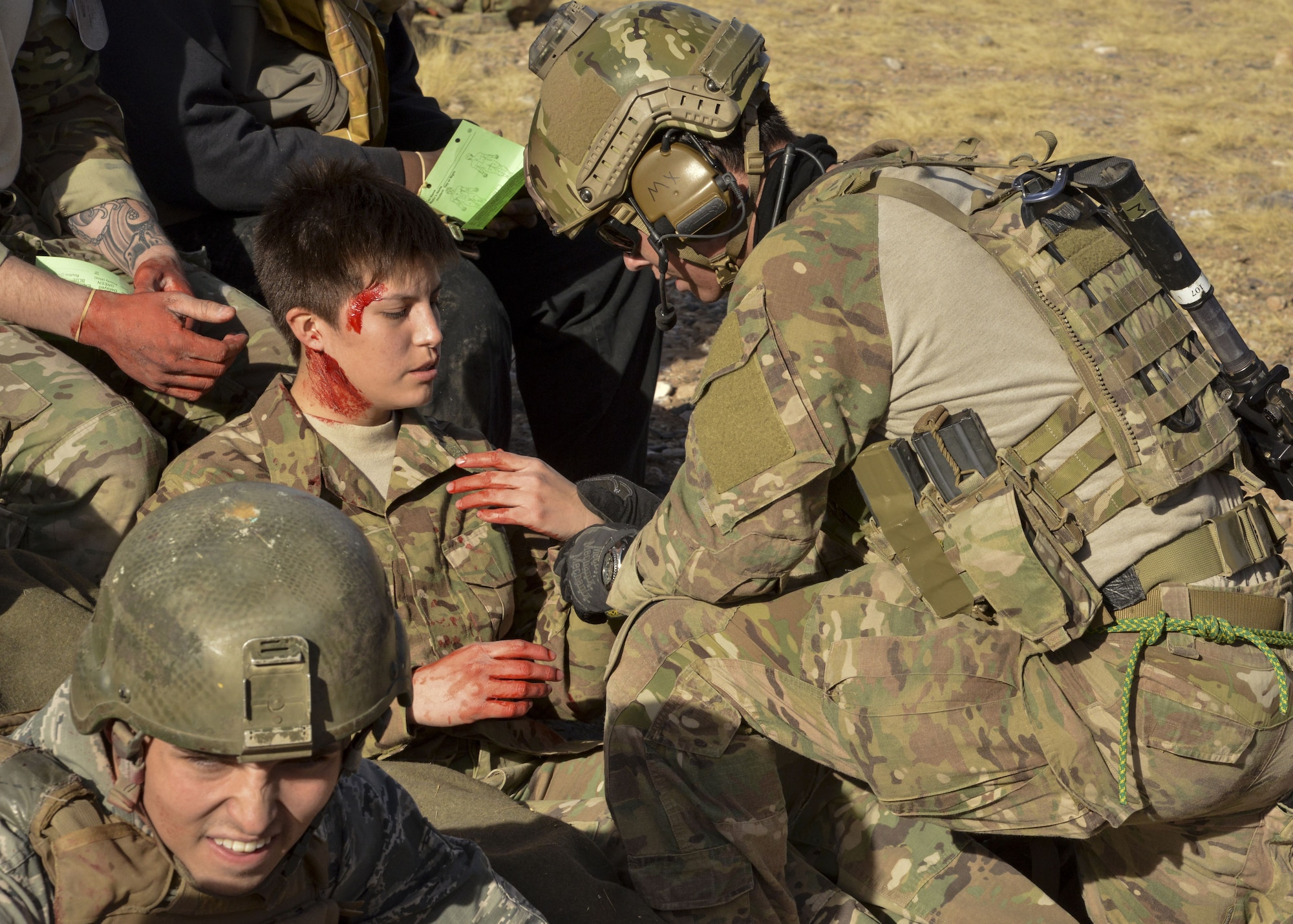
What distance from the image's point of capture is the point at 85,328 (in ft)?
11.4

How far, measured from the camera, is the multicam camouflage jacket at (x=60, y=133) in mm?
3885

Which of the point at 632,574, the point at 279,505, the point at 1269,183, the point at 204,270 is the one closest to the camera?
the point at 279,505

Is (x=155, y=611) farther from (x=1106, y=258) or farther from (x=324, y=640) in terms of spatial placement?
(x=1106, y=258)

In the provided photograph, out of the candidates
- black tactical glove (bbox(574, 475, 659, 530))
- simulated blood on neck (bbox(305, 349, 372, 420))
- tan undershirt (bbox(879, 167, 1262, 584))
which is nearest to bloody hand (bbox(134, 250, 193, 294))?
simulated blood on neck (bbox(305, 349, 372, 420))

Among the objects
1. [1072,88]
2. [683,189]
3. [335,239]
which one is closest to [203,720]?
[335,239]

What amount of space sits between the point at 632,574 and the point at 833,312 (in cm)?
82

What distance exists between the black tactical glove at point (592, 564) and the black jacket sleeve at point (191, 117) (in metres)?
1.69

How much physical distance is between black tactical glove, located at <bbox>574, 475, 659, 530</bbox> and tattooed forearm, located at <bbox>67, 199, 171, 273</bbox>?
152cm

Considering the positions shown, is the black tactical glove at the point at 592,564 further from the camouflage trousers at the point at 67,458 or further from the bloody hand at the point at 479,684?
the camouflage trousers at the point at 67,458

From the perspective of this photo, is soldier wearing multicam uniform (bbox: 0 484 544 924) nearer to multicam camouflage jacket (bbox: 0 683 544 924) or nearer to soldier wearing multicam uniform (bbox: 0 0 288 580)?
multicam camouflage jacket (bbox: 0 683 544 924)

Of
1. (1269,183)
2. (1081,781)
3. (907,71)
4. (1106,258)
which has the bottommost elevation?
(907,71)

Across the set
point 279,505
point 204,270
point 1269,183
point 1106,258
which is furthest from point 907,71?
point 279,505

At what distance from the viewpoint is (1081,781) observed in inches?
104

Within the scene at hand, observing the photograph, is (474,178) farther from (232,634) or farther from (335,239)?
(232,634)
